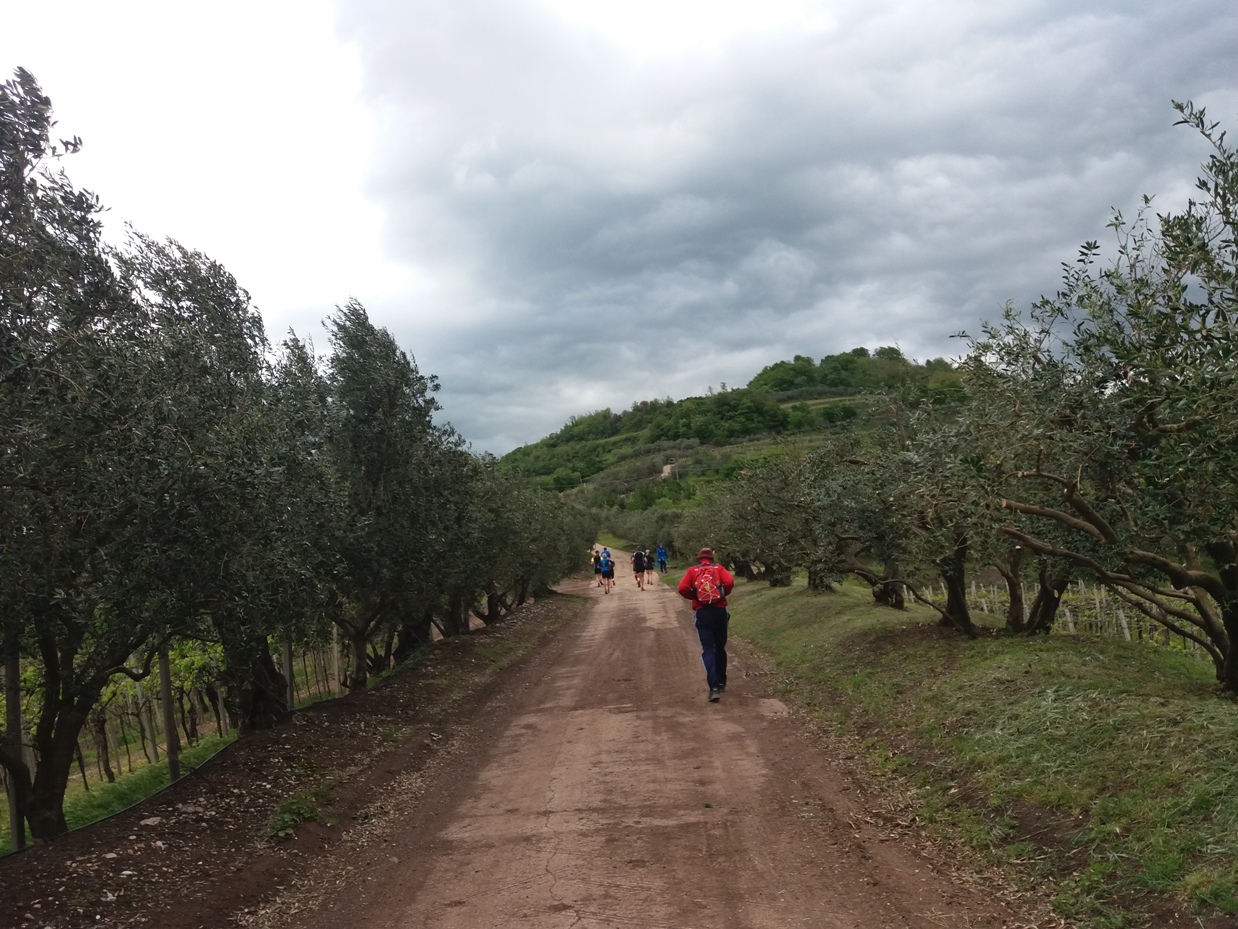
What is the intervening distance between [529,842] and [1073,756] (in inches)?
205

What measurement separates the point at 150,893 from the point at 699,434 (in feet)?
401

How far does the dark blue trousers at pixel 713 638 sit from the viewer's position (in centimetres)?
1354

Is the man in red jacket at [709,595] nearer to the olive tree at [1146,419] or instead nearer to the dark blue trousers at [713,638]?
the dark blue trousers at [713,638]

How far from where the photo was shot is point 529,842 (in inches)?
311

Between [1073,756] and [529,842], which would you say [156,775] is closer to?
[529,842]

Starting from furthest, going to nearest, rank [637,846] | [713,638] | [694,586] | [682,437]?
[682,437], [713,638], [694,586], [637,846]

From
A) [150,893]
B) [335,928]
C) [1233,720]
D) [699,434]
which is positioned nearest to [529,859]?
[335,928]

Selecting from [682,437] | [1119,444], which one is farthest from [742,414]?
[1119,444]

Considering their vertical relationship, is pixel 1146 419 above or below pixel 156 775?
above

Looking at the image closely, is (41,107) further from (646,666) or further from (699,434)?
(699,434)

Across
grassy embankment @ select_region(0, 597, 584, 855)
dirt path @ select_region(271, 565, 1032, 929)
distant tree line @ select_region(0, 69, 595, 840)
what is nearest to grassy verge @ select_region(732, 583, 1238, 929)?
dirt path @ select_region(271, 565, 1032, 929)

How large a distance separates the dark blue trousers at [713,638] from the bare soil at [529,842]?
690mm

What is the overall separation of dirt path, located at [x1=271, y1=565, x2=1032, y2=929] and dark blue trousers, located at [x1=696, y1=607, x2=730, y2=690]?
3.07 ft

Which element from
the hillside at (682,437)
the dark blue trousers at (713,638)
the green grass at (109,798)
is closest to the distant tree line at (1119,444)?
the dark blue trousers at (713,638)
